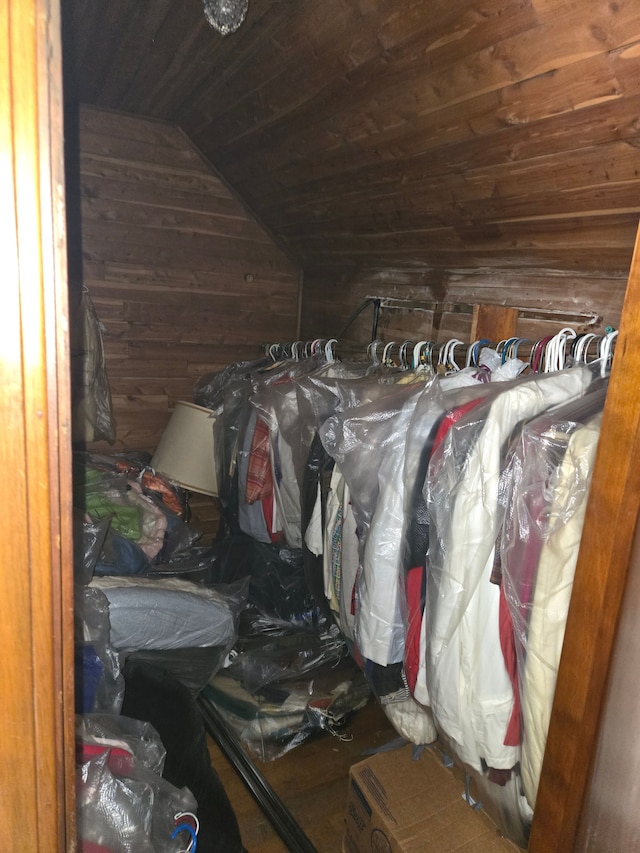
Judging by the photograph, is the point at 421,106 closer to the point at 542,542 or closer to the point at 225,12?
the point at 225,12

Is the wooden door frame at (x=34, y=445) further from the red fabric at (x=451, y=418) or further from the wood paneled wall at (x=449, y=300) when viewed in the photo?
the wood paneled wall at (x=449, y=300)

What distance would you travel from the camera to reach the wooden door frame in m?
0.41

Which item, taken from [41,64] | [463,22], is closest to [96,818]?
[41,64]

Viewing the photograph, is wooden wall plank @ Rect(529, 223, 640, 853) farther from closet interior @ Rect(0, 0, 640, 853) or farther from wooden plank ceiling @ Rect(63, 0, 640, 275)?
wooden plank ceiling @ Rect(63, 0, 640, 275)

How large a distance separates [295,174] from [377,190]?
0.48 m

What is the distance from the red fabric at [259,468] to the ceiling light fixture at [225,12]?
123 cm

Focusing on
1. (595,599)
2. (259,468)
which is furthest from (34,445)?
(259,468)

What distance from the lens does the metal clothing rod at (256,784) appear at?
1600mm

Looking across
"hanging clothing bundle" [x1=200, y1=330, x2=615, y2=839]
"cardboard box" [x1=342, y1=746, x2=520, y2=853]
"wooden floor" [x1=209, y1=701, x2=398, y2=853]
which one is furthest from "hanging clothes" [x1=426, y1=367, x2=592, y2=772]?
"wooden floor" [x1=209, y1=701, x2=398, y2=853]

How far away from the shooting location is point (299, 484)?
6.32 feet

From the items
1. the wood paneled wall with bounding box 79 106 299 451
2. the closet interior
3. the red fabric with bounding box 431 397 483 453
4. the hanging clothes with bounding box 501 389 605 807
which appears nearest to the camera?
the closet interior

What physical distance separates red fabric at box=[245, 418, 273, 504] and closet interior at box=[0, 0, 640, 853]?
1cm

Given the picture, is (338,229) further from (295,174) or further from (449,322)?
(449,322)

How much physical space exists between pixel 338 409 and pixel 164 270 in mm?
1618
